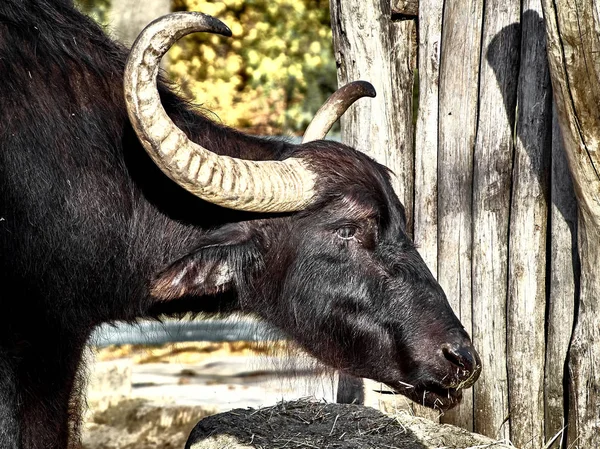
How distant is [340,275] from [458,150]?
160cm

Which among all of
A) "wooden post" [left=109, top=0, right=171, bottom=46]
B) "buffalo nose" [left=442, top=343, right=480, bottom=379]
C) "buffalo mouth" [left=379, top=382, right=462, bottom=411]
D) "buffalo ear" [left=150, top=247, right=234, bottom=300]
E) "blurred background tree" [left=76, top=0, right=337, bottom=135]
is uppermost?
"blurred background tree" [left=76, top=0, right=337, bottom=135]

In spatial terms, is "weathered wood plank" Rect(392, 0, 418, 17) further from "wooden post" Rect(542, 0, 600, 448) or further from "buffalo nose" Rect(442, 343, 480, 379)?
"buffalo nose" Rect(442, 343, 480, 379)

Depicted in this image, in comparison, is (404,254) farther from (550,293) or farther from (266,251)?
(550,293)

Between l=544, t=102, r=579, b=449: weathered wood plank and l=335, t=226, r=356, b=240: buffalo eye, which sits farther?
l=544, t=102, r=579, b=449: weathered wood plank

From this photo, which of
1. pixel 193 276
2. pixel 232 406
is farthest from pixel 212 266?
pixel 232 406

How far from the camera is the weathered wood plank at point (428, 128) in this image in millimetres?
5996

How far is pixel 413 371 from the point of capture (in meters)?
4.60

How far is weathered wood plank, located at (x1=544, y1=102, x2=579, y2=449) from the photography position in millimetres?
5270

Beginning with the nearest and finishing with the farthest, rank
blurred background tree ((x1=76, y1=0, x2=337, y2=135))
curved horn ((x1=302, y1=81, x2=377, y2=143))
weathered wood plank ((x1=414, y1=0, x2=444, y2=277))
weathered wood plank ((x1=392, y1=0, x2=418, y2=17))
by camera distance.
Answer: curved horn ((x1=302, y1=81, x2=377, y2=143)) < weathered wood plank ((x1=414, y1=0, x2=444, y2=277)) < weathered wood plank ((x1=392, y1=0, x2=418, y2=17)) < blurred background tree ((x1=76, y1=0, x2=337, y2=135))

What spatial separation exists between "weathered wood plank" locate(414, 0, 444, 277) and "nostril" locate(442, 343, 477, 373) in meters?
1.55

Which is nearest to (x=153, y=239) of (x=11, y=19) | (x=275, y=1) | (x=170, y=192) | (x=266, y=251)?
(x=170, y=192)

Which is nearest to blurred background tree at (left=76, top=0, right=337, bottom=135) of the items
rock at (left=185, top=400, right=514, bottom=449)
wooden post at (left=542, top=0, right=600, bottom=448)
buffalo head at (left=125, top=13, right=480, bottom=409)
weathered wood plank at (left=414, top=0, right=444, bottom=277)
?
weathered wood plank at (left=414, top=0, right=444, bottom=277)

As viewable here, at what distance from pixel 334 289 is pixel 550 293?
149cm

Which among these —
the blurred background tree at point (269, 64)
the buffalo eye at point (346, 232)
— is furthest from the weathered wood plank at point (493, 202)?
the blurred background tree at point (269, 64)
